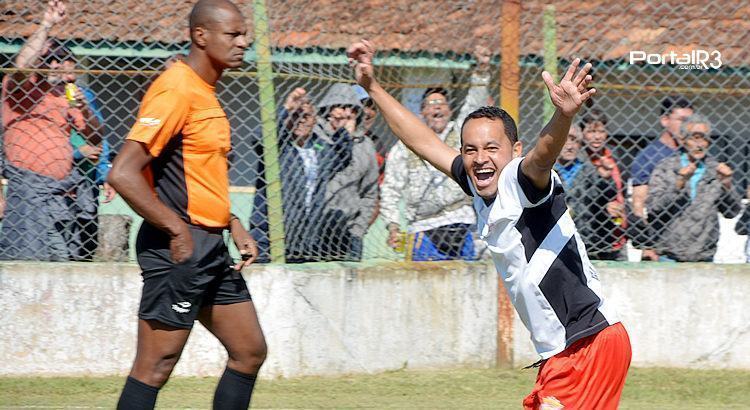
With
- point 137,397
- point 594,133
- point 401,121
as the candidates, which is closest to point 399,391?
point 594,133

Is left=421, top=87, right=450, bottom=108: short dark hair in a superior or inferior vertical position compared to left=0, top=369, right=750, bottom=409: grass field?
superior

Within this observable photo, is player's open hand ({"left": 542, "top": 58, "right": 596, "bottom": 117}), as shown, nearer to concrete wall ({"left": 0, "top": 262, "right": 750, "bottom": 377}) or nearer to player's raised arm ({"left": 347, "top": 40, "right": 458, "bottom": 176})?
player's raised arm ({"left": 347, "top": 40, "right": 458, "bottom": 176})

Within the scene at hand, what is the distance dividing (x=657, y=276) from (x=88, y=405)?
384cm

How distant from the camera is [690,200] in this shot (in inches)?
296

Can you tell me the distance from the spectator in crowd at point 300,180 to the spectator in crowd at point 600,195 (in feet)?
5.74

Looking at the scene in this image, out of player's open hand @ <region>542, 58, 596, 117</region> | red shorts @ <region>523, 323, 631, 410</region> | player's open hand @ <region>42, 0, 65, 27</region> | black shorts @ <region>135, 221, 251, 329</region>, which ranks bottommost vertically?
red shorts @ <region>523, 323, 631, 410</region>

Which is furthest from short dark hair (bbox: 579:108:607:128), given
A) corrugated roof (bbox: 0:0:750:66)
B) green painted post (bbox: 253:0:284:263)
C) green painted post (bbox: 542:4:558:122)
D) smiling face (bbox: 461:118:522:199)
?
smiling face (bbox: 461:118:522:199)

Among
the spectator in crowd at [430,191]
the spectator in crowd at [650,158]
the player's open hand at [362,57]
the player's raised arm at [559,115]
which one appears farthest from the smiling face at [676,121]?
the player's raised arm at [559,115]

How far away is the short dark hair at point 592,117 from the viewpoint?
7457 mm

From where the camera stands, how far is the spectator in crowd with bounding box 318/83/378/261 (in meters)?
7.18

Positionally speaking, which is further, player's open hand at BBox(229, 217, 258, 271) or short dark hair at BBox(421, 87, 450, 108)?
short dark hair at BBox(421, 87, 450, 108)

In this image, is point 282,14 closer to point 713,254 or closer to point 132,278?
point 132,278

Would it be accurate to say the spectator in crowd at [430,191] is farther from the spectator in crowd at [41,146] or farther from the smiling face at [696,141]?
the spectator in crowd at [41,146]

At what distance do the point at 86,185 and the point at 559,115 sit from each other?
13.3 feet
